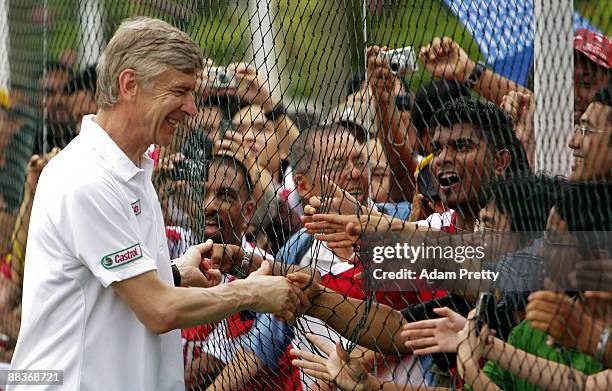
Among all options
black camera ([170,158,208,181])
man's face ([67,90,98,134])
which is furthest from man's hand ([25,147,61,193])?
black camera ([170,158,208,181])

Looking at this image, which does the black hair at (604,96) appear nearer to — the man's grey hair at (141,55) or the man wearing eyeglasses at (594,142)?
the man wearing eyeglasses at (594,142)

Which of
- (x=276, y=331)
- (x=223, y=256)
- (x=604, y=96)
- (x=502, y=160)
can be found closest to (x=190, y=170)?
(x=223, y=256)

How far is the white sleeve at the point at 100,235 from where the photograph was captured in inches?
116

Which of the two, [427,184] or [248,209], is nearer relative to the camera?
[427,184]

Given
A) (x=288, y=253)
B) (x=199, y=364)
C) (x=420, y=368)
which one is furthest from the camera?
(x=199, y=364)

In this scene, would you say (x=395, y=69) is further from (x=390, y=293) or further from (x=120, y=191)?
(x=120, y=191)

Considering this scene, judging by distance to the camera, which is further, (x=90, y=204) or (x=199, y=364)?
(x=199, y=364)

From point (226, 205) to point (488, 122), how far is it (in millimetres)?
1183

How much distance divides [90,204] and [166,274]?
1.23 ft

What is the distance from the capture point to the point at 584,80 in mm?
3451

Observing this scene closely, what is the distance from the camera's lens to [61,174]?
9.91 ft

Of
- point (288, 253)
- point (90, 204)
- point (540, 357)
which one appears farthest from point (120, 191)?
point (540, 357)

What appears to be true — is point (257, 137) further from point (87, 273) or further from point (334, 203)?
point (87, 273)

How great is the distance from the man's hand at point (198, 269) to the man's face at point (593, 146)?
3.74 ft
